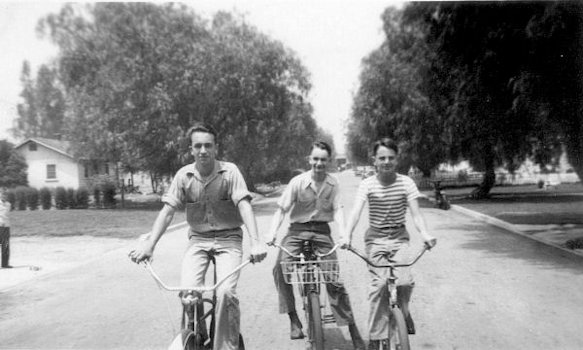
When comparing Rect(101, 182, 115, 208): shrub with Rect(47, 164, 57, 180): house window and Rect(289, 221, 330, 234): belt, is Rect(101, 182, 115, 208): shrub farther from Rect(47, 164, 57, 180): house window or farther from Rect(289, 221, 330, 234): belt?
Rect(289, 221, 330, 234): belt

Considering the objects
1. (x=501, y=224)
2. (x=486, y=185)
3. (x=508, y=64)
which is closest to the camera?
(x=508, y=64)

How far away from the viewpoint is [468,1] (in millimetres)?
10094

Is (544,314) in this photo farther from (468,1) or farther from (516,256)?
(468,1)

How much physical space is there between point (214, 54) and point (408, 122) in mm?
9960

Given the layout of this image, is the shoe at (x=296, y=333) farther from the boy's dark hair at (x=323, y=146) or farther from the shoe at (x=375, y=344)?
the boy's dark hair at (x=323, y=146)

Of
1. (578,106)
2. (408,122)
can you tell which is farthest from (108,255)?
(408,122)

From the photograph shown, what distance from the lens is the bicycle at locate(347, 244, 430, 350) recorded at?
13.5 ft

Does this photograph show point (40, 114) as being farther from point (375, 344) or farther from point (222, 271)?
point (375, 344)

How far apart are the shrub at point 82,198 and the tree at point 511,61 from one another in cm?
2375

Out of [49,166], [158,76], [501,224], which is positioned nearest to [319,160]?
[501,224]

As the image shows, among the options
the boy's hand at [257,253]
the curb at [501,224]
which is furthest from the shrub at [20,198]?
the boy's hand at [257,253]

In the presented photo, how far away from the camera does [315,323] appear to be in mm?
4531

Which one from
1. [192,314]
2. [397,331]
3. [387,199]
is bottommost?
[397,331]

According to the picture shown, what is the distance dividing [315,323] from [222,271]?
A: 2.93 feet
